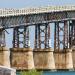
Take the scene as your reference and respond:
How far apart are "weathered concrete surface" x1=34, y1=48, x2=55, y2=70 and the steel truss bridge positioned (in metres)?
3.35

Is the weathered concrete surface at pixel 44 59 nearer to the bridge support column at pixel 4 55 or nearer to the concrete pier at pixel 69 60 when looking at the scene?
the concrete pier at pixel 69 60

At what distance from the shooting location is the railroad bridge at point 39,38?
4429 inches

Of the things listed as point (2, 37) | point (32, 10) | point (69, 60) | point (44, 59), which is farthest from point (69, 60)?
point (2, 37)

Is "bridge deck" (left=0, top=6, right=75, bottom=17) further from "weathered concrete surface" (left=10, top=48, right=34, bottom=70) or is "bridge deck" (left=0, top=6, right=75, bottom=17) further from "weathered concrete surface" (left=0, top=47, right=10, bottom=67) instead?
"weathered concrete surface" (left=10, top=48, right=34, bottom=70)

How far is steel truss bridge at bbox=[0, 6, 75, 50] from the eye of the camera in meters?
113

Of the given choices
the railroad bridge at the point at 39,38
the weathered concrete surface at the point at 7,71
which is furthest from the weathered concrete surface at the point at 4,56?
the weathered concrete surface at the point at 7,71

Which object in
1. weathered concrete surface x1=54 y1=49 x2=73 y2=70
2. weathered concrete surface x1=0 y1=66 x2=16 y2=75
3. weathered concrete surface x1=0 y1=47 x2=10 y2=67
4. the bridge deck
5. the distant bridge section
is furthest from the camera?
weathered concrete surface x1=54 y1=49 x2=73 y2=70

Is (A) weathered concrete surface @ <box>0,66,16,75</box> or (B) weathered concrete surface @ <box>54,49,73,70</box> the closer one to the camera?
(A) weathered concrete surface @ <box>0,66,16,75</box>

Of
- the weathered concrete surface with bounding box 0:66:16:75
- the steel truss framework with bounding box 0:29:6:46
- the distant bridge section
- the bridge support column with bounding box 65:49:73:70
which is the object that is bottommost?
the bridge support column with bounding box 65:49:73:70

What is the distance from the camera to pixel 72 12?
128500 millimetres

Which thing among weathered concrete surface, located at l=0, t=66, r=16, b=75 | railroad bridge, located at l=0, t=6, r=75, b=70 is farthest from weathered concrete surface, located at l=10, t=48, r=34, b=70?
weathered concrete surface, located at l=0, t=66, r=16, b=75

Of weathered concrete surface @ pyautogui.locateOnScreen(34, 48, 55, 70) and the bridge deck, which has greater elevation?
Answer: the bridge deck

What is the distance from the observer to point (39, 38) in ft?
416

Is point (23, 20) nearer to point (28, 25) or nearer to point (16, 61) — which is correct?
point (28, 25)
